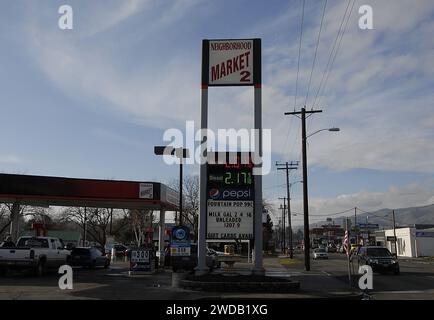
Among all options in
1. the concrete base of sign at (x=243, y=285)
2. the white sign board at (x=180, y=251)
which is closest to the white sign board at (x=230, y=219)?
the concrete base of sign at (x=243, y=285)

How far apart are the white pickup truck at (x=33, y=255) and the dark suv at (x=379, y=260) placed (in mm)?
17138

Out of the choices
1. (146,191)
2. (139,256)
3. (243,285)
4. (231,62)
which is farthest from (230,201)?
(146,191)

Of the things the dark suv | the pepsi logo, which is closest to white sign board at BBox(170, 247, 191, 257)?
the pepsi logo

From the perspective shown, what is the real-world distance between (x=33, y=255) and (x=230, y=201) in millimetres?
10158

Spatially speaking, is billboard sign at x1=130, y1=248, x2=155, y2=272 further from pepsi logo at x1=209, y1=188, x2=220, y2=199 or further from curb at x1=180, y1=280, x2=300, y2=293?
curb at x1=180, y1=280, x2=300, y2=293

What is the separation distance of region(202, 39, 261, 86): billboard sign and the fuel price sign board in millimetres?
3067

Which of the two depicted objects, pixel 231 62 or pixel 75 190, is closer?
pixel 231 62

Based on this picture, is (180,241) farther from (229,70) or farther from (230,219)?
(229,70)

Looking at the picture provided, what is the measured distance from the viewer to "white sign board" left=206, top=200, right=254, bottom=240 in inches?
771

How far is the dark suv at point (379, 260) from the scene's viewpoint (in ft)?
97.0

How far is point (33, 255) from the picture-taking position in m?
23.9
